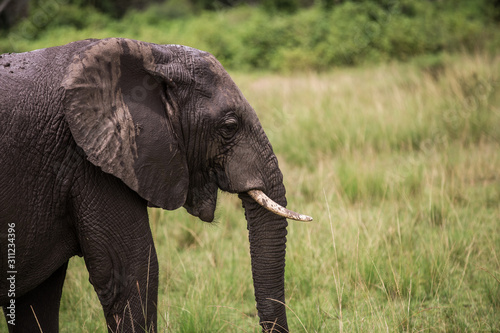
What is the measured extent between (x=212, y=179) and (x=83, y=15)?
18.6m

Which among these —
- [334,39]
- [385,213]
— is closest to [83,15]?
[334,39]

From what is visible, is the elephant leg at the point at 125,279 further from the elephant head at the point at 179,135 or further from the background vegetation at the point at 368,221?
the background vegetation at the point at 368,221

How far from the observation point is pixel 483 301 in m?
3.72

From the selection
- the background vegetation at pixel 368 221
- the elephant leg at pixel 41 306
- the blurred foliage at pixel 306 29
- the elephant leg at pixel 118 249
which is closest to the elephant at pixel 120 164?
the elephant leg at pixel 118 249

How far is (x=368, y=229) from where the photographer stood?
4.59m

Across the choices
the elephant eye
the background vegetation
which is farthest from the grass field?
the elephant eye

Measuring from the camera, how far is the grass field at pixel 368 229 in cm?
361

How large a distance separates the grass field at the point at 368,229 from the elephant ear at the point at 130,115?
0.59 m

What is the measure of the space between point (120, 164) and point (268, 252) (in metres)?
0.93

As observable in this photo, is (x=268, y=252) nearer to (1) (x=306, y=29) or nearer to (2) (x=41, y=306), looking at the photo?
(2) (x=41, y=306)

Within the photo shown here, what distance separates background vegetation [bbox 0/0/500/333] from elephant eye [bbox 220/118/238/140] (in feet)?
1.78

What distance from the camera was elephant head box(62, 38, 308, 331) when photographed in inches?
97.1

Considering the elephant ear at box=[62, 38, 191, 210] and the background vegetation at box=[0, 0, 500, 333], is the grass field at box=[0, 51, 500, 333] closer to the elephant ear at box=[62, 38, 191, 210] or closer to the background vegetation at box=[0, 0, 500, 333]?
the background vegetation at box=[0, 0, 500, 333]

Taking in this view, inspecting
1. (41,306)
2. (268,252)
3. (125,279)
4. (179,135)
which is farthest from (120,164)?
(41,306)
